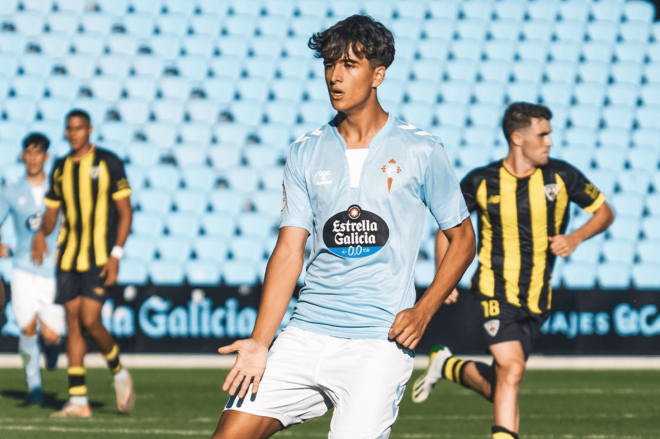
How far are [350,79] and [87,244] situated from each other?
4630mm

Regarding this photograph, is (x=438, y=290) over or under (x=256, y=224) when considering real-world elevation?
under

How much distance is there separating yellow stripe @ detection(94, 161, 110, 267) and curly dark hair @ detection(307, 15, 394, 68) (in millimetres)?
4505

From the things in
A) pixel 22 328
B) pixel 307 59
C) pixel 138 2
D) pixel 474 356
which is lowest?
pixel 474 356

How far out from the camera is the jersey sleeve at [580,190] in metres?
5.91

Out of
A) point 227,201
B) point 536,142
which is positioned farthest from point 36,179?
point 227,201

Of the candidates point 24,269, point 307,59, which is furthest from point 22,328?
point 307,59

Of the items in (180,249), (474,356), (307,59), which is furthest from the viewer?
(307,59)

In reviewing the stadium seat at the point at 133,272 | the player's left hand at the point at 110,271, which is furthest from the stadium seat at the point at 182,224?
the player's left hand at the point at 110,271

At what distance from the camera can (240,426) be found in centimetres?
327

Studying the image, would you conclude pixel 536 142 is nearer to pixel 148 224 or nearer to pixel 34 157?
pixel 34 157

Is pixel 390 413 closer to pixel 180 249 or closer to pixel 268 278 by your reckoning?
pixel 268 278

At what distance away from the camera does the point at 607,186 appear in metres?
14.6

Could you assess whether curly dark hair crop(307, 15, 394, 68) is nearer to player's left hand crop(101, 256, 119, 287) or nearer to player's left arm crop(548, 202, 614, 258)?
player's left arm crop(548, 202, 614, 258)

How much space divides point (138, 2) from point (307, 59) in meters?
3.05
